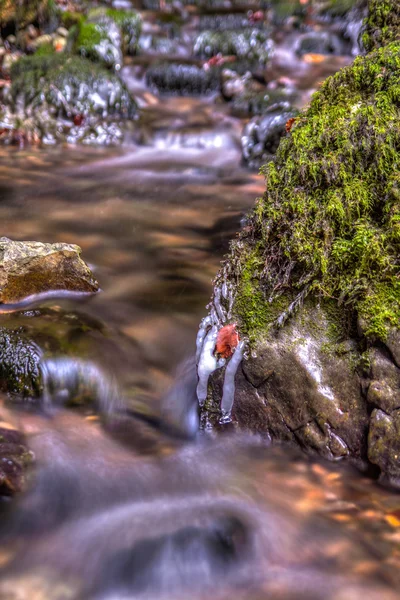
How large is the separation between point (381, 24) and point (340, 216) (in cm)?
130

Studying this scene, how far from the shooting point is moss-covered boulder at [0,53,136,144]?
7.75 metres

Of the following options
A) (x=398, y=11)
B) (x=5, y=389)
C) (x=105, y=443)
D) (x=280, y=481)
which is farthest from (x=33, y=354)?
(x=398, y=11)

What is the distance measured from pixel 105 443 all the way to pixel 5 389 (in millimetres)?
679

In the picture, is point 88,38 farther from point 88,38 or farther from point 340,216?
point 340,216

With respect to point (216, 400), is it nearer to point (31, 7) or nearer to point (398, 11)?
point (398, 11)

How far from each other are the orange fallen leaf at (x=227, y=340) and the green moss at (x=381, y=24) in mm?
1810

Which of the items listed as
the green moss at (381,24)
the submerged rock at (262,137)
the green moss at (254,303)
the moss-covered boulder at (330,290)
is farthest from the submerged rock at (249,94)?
the green moss at (254,303)

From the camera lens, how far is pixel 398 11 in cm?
280

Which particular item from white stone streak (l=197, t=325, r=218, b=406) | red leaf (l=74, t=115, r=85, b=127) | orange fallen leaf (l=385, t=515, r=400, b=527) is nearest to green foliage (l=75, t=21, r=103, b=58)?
red leaf (l=74, t=115, r=85, b=127)

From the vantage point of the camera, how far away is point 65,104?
7.94 meters

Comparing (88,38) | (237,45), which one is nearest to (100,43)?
(88,38)

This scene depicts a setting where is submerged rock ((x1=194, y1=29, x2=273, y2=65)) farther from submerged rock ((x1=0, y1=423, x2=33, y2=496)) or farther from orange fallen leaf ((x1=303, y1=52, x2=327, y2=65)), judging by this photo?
submerged rock ((x1=0, y1=423, x2=33, y2=496))

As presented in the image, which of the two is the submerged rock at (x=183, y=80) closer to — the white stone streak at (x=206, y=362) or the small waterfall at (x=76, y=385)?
the small waterfall at (x=76, y=385)

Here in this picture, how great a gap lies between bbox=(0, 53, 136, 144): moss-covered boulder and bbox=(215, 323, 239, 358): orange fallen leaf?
601 centimetres
